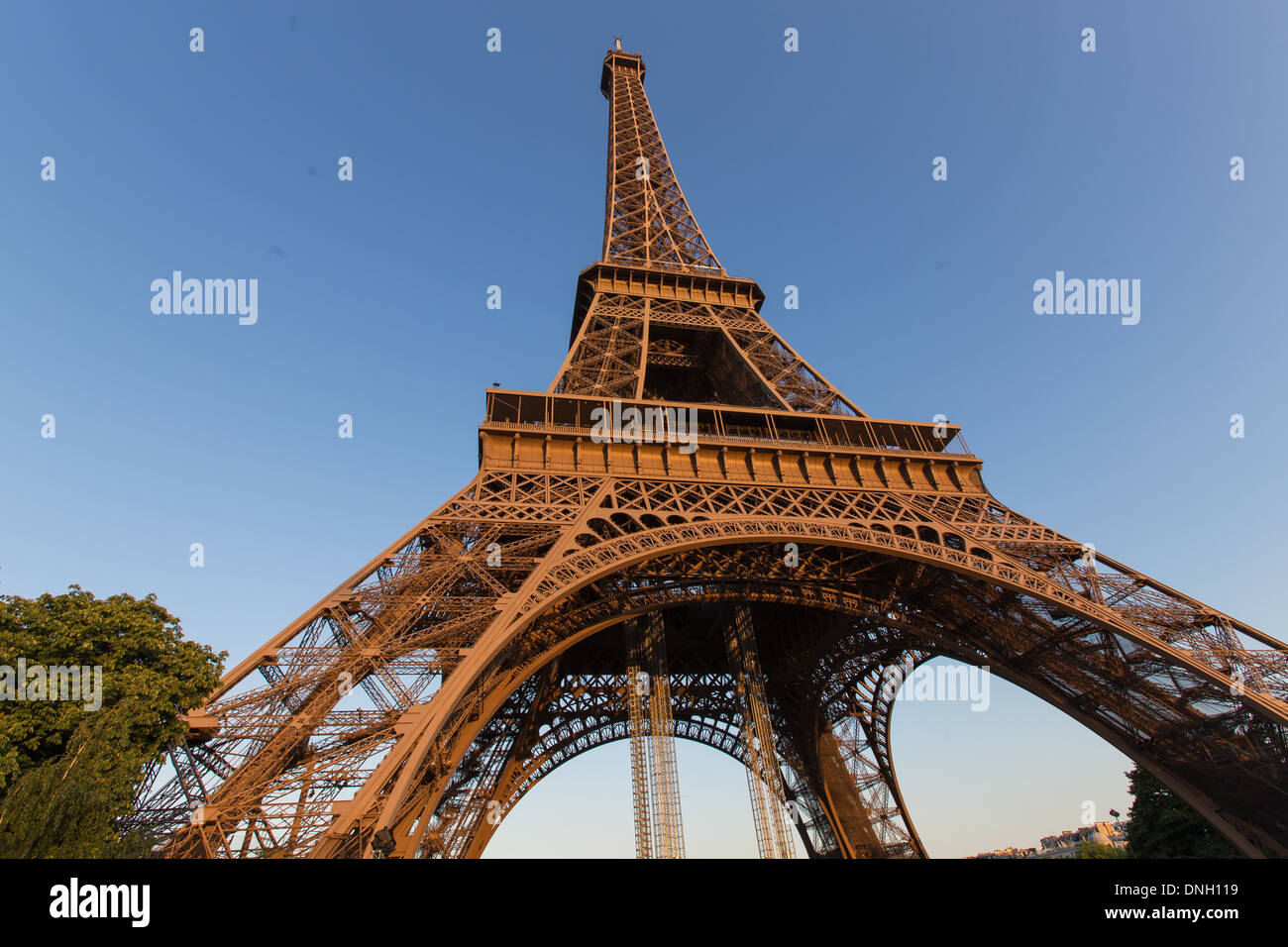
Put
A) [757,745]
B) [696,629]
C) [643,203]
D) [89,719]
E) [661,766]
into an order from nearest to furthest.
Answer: [89,719]
[661,766]
[757,745]
[696,629]
[643,203]

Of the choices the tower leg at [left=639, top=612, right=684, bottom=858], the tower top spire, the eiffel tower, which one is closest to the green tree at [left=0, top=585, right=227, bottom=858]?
the eiffel tower

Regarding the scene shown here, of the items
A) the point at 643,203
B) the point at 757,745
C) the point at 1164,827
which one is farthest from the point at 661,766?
the point at 643,203

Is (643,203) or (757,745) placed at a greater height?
(643,203)

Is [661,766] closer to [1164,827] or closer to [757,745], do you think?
[757,745]

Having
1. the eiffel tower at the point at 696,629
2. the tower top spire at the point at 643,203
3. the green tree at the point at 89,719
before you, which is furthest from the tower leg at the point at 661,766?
the tower top spire at the point at 643,203

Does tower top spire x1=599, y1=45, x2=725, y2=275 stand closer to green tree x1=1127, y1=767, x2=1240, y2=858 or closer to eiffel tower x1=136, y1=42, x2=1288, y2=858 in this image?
eiffel tower x1=136, y1=42, x2=1288, y2=858
